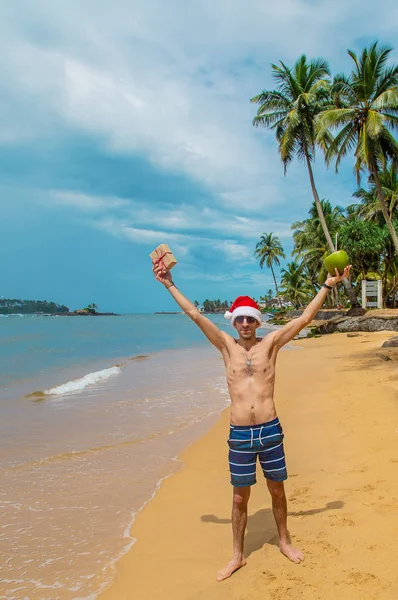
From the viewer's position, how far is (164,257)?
345cm

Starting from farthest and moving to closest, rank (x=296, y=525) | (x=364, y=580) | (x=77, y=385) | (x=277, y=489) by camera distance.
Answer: (x=77, y=385)
(x=296, y=525)
(x=277, y=489)
(x=364, y=580)

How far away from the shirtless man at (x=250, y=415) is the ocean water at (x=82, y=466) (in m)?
1.24

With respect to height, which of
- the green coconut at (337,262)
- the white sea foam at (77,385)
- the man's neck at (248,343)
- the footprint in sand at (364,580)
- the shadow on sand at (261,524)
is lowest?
the white sea foam at (77,385)

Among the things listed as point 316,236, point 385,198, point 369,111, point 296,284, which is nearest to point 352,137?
point 369,111

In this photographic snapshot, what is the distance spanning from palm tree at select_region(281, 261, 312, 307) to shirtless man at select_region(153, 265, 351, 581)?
5633 cm

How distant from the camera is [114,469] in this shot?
560 cm

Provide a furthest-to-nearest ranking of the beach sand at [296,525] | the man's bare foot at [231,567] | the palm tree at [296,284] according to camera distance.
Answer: the palm tree at [296,284] < the man's bare foot at [231,567] < the beach sand at [296,525]

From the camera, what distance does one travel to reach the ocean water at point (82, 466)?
11.3ft

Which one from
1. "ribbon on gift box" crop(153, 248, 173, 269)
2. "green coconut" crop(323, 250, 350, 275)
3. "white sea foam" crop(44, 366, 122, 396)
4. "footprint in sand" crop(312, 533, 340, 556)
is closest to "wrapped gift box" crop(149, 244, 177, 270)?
"ribbon on gift box" crop(153, 248, 173, 269)

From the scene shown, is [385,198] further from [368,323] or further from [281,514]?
[281,514]

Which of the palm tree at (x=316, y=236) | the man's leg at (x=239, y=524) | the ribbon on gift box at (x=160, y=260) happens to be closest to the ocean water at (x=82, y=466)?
the man's leg at (x=239, y=524)

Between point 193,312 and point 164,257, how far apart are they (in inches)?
19.5

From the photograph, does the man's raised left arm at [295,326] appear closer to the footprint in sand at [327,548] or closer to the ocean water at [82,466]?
the footprint in sand at [327,548]

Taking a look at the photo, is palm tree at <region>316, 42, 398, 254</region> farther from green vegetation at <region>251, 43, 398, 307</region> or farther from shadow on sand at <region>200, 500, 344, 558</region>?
shadow on sand at <region>200, 500, 344, 558</region>
